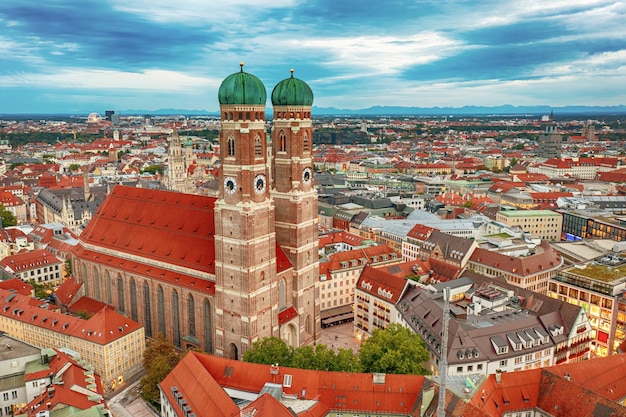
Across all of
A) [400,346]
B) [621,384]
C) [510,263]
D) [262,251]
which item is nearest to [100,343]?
[262,251]

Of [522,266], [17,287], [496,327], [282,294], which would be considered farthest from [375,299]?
[17,287]

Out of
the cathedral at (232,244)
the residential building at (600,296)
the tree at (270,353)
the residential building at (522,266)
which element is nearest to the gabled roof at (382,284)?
the cathedral at (232,244)

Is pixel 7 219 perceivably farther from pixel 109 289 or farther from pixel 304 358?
pixel 304 358

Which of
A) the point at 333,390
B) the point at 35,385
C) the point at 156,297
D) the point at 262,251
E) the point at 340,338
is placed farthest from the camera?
the point at 340,338

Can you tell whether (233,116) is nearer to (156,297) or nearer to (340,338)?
(156,297)

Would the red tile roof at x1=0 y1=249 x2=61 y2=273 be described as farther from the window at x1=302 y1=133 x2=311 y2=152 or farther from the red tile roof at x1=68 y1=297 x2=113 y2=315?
the window at x1=302 y1=133 x2=311 y2=152

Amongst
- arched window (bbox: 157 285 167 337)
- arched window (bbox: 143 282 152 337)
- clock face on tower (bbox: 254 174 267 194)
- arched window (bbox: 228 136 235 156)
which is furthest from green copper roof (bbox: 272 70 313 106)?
arched window (bbox: 143 282 152 337)

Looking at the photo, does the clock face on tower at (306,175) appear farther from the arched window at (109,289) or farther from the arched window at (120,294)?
the arched window at (109,289)
